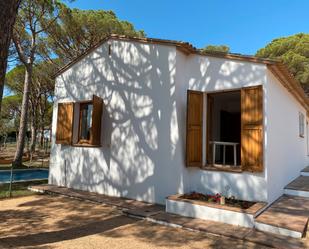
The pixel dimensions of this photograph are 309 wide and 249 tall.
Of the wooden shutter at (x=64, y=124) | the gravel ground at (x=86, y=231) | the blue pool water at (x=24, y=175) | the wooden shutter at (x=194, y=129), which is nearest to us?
the gravel ground at (x=86, y=231)

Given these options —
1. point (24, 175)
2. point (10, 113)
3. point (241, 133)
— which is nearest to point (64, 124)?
point (24, 175)

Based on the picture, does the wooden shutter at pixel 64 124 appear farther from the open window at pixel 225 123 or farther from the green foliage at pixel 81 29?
the green foliage at pixel 81 29

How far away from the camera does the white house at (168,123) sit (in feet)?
20.0

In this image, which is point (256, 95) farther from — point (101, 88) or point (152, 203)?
point (101, 88)

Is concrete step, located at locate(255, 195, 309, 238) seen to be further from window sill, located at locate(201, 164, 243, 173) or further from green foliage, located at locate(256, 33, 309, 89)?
green foliage, located at locate(256, 33, 309, 89)

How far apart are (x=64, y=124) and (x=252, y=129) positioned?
6.15m

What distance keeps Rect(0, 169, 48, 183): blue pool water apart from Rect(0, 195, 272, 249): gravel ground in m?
3.97

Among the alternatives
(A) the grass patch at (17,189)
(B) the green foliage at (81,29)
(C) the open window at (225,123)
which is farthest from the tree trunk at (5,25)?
(B) the green foliage at (81,29)

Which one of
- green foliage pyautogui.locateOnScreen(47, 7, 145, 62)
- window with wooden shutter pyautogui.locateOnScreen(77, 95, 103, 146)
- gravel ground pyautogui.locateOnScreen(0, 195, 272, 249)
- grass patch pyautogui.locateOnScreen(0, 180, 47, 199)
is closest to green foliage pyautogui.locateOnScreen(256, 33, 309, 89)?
green foliage pyautogui.locateOnScreen(47, 7, 145, 62)

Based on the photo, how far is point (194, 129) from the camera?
6801 mm

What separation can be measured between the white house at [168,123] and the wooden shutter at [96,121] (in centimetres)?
3

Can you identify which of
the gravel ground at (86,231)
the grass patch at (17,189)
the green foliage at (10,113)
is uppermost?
the green foliage at (10,113)

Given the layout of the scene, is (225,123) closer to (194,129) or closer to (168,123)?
(194,129)

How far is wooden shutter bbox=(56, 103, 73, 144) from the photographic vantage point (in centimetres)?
880
